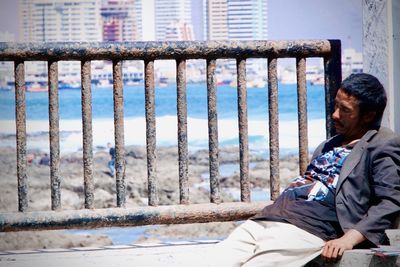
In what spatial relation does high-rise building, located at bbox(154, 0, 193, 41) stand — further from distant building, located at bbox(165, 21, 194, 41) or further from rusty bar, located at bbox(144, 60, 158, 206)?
rusty bar, located at bbox(144, 60, 158, 206)

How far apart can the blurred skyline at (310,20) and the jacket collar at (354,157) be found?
38.8 meters

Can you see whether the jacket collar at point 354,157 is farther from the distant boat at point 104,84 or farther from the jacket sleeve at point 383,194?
the distant boat at point 104,84

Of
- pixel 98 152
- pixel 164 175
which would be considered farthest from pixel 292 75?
pixel 164 175

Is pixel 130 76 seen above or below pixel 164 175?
above

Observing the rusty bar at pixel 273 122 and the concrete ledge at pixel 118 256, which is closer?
the concrete ledge at pixel 118 256

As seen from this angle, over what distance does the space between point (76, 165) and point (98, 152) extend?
3.84ft

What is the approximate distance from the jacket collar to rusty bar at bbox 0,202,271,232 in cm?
67

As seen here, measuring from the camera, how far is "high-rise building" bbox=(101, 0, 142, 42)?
43.4m

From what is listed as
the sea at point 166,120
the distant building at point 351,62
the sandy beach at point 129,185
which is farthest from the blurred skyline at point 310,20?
the sandy beach at point 129,185

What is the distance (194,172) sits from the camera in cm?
2569

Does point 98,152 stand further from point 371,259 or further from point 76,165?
point 371,259

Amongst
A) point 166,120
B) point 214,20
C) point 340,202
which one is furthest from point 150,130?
point 214,20

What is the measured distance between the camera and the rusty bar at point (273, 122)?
3.66m

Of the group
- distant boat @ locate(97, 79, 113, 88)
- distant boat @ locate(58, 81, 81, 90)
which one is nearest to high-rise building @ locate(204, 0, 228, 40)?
distant boat @ locate(97, 79, 113, 88)
